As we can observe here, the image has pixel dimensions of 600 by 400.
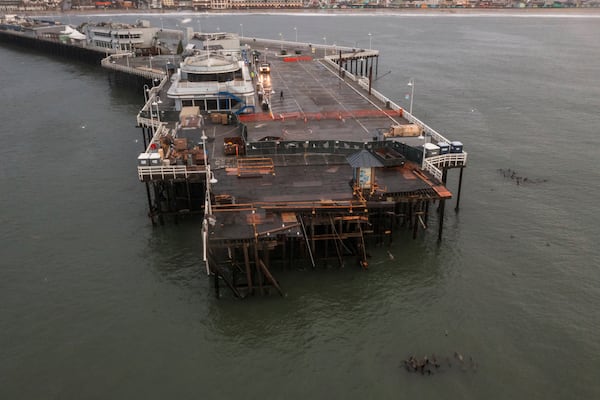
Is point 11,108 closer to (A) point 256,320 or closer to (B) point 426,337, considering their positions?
(A) point 256,320

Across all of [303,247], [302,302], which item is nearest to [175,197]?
[303,247]

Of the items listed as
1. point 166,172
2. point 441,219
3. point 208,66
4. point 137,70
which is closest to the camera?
point 441,219

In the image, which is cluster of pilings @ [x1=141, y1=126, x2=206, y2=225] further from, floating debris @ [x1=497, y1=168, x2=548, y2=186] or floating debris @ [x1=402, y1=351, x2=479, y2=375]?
floating debris @ [x1=497, y1=168, x2=548, y2=186]

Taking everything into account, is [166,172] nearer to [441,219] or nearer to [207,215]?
[207,215]

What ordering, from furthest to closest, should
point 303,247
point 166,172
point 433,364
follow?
point 166,172 < point 303,247 < point 433,364

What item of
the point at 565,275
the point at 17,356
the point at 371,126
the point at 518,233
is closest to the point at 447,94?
the point at 371,126
